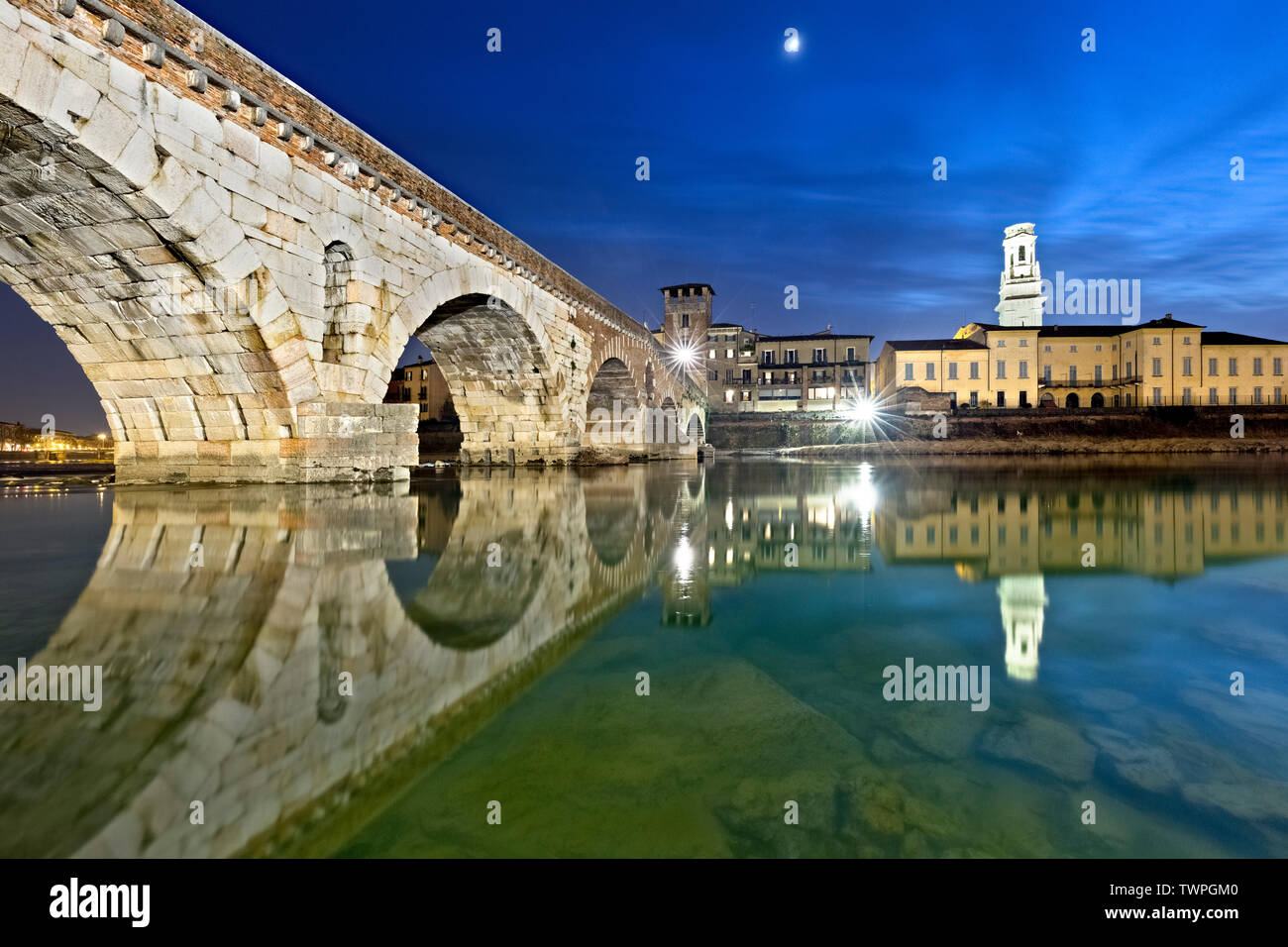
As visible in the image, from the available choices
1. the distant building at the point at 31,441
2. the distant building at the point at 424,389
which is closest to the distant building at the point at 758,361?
the distant building at the point at 424,389

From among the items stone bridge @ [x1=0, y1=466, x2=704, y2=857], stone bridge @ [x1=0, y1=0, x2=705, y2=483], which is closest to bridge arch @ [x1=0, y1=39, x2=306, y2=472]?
stone bridge @ [x1=0, y1=0, x2=705, y2=483]

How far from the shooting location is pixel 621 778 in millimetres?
2209

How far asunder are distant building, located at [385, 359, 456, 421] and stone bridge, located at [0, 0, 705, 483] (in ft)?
178

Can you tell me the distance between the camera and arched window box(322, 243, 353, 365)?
12852 millimetres

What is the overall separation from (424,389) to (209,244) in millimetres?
72301

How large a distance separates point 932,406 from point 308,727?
58596mm

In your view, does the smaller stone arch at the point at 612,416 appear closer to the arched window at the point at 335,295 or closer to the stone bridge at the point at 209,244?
the stone bridge at the point at 209,244

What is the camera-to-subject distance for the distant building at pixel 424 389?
72.4 m

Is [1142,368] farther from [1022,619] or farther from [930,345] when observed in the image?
[1022,619]

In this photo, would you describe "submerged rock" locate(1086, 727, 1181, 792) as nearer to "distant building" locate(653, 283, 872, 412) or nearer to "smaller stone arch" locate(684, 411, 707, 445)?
"smaller stone arch" locate(684, 411, 707, 445)

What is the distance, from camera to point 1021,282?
82.6 metres

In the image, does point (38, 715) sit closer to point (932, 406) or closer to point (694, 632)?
point (694, 632)

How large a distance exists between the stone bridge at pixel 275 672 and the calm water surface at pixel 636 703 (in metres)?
0.02

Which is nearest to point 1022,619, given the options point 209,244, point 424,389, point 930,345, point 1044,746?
point 1044,746
